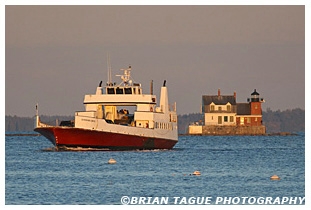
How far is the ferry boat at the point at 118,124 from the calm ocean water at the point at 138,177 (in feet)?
3.60

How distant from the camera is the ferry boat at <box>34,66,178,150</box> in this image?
69.2 m

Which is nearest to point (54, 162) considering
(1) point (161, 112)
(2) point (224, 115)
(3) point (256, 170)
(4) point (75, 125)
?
(4) point (75, 125)

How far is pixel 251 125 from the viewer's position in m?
161

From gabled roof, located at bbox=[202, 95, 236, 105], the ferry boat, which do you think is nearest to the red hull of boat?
the ferry boat

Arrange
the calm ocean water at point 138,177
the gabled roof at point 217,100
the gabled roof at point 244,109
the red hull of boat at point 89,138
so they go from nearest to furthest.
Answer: the calm ocean water at point 138,177 < the red hull of boat at point 89,138 < the gabled roof at point 217,100 < the gabled roof at point 244,109

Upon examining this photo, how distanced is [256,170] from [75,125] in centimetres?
1644

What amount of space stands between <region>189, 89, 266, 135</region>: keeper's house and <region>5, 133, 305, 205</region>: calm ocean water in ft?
284

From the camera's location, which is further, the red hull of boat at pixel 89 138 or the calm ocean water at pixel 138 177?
the red hull of boat at pixel 89 138

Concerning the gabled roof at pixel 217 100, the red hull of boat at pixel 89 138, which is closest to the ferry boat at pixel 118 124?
the red hull of boat at pixel 89 138

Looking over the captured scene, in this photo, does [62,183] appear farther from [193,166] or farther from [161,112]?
[161,112]

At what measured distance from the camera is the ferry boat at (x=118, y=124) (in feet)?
227

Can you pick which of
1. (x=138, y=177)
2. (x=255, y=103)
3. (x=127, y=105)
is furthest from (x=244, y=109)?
(x=138, y=177)

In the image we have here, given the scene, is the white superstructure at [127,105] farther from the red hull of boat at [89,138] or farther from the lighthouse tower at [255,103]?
the lighthouse tower at [255,103]

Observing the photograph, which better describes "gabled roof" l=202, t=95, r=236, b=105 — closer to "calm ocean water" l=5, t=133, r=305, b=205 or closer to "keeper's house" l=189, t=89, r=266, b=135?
"keeper's house" l=189, t=89, r=266, b=135
